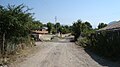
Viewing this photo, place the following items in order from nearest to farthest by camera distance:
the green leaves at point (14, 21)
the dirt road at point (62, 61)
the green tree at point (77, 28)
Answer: the dirt road at point (62, 61) → the green leaves at point (14, 21) → the green tree at point (77, 28)

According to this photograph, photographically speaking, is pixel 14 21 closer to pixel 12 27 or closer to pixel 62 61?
pixel 12 27

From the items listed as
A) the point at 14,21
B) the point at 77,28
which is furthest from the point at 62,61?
the point at 77,28

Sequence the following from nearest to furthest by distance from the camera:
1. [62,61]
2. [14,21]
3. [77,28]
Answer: [62,61], [14,21], [77,28]

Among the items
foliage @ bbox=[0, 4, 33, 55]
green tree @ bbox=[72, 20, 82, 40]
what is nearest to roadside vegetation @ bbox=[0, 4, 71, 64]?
foliage @ bbox=[0, 4, 33, 55]

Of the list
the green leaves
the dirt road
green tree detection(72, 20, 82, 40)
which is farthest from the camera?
green tree detection(72, 20, 82, 40)

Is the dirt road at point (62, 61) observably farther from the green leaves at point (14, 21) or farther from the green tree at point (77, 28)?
the green tree at point (77, 28)

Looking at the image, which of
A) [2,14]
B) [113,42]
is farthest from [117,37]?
[2,14]

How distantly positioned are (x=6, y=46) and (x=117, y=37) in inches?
368

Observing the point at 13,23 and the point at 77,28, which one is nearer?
the point at 13,23

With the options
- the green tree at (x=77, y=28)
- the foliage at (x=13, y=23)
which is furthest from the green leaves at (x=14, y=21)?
the green tree at (x=77, y=28)

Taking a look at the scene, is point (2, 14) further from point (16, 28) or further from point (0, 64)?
point (0, 64)

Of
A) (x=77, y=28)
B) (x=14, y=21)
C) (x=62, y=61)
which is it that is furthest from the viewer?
(x=77, y=28)

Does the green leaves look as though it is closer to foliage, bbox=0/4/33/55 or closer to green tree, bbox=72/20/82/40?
foliage, bbox=0/4/33/55

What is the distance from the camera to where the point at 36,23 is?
2792cm
